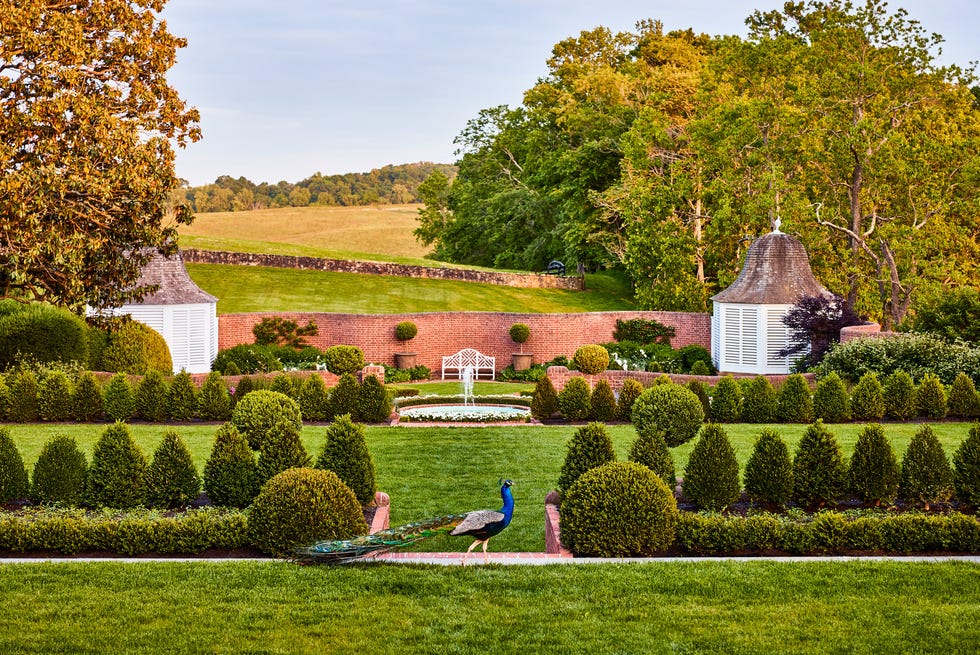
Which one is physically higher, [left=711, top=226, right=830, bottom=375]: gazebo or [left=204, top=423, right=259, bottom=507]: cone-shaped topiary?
[left=711, top=226, right=830, bottom=375]: gazebo

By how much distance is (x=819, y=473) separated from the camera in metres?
12.5

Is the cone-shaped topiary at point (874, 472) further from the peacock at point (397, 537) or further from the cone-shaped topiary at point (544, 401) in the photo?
the cone-shaped topiary at point (544, 401)

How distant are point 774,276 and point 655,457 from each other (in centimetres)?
2360

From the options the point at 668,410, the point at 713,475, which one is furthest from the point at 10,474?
the point at 668,410

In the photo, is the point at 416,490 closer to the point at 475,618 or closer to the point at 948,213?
the point at 475,618

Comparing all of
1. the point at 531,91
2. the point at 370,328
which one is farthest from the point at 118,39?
the point at 531,91

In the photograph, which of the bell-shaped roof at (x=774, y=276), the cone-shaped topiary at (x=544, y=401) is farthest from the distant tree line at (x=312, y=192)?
the cone-shaped topiary at (x=544, y=401)

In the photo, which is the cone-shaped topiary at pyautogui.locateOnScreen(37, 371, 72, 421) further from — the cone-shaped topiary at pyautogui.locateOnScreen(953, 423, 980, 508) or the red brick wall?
the cone-shaped topiary at pyautogui.locateOnScreen(953, 423, 980, 508)

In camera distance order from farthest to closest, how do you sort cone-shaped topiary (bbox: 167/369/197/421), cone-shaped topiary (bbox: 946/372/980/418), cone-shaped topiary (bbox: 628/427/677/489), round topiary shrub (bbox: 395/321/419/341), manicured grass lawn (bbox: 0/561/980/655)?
round topiary shrub (bbox: 395/321/419/341), cone-shaped topiary (bbox: 167/369/197/421), cone-shaped topiary (bbox: 946/372/980/418), cone-shaped topiary (bbox: 628/427/677/489), manicured grass lawn (bbox: 0/561/980/655)

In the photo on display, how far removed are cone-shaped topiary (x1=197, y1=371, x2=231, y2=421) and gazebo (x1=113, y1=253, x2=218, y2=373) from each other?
10.6 meters

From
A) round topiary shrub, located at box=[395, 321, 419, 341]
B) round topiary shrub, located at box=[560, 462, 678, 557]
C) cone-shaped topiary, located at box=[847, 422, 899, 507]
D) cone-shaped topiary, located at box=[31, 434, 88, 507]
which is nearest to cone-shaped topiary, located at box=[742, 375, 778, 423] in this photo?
cone-shaped topiary, located at box=[847, 422, 899, 507]

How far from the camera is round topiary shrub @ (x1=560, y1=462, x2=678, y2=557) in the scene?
10.9 metres

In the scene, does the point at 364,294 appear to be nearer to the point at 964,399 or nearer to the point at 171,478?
the point at 964,399

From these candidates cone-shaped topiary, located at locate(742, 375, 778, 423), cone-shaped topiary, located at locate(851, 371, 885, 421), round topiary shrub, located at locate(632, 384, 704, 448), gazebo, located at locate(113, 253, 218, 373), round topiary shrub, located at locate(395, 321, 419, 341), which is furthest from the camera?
round topiary shrub, located at locate(395, 321, 419, 341)
